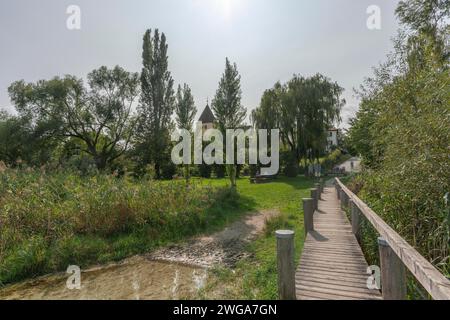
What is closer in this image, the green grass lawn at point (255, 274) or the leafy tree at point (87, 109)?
the green grass lawn at point (255, 274)

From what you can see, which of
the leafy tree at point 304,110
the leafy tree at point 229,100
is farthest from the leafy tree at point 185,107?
the leafy tree at point 304,110

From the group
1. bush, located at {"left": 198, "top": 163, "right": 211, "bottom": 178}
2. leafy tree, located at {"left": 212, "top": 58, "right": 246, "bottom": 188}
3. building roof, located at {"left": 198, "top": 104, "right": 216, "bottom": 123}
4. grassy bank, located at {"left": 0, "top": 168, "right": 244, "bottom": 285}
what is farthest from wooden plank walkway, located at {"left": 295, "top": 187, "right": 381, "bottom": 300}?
building roof, located at {"left": 198, "top": 104, "right": 216, "bottom": 123}

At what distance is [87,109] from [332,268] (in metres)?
26.5

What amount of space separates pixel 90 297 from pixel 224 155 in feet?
44.7

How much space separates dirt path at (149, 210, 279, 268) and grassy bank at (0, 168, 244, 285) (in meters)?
0.55

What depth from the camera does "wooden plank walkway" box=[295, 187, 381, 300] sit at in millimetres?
2987

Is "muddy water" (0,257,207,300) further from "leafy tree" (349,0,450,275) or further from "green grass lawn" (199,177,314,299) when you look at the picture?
"leafy tree" (349,0,450,275)

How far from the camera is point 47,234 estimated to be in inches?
236

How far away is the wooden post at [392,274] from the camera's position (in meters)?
2.26

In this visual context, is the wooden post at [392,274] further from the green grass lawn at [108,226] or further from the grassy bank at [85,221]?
the grassy bank at [85,221]

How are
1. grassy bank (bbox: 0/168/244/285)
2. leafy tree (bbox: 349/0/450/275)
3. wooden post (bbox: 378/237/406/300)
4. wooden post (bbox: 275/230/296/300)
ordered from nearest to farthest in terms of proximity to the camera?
wooden post (bbox: 378/237/406/300), wooden post (bbox: 275/230/296/300), leafy tree (bbox: 349/0/450/275), grassy bank (bbox: 0/168/244/285)

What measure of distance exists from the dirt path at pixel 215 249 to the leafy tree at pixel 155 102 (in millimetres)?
18399

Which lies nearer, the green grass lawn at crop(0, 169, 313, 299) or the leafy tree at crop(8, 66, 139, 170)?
the green grass lawn at crop(0, 169, 313, 299)

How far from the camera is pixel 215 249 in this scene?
6.25 m
